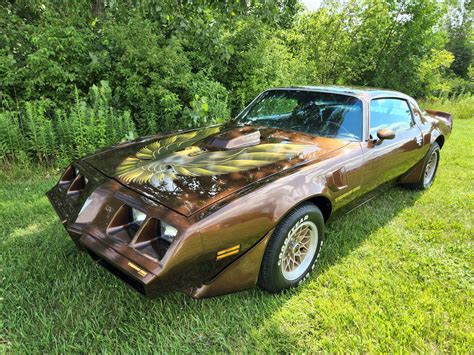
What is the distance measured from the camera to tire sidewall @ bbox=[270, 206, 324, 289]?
211cm

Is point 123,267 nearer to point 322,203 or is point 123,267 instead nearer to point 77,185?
point 77,185

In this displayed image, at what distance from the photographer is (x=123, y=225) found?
6.44 ft

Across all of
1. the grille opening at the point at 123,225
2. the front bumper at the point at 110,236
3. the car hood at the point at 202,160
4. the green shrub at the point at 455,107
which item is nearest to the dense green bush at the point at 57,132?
the car hood at the point at 202,160

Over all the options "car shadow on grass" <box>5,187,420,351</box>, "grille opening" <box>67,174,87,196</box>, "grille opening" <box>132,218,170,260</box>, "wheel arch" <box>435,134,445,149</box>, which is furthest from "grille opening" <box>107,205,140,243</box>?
"wheel arch" <box>435,134,445,149</box>

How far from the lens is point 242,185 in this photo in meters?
2.05

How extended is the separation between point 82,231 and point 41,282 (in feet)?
2.04

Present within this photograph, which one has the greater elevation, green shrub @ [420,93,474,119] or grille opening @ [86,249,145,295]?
grille opening @ [86,249,145,295]

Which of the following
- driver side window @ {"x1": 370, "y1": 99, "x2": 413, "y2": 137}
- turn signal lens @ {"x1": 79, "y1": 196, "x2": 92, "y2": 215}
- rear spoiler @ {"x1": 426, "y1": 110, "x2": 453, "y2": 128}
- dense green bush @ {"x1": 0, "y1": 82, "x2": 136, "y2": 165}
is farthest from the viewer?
rear spoiler @ {"x1": 426, "y1": 110, "x2": 453, "y2": 128}

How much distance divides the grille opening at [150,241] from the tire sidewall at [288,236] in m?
0.71

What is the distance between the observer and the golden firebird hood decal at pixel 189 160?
87.0 inches

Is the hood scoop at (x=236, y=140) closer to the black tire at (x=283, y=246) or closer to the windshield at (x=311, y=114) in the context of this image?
the windshield at (x=311, y=114)

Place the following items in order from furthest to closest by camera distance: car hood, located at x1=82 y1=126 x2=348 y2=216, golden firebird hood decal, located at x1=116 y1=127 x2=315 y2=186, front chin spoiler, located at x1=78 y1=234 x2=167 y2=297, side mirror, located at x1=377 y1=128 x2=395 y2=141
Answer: side mirror, located at x1=377 y1=128 x2=395 y2=141 → golden firebird hood decal, located at x1=116 y1=127 x2=315 y2=186 → car hood, located at x1=82 y1=126 x2=348 y2=216 → front chin spoiler, located at x1=78 y1=234 x2=167 y2=297

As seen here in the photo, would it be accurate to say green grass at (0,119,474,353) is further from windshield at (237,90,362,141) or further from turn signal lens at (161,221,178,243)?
windshield at (237,90,362,141)

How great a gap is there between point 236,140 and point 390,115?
180 centimetres
